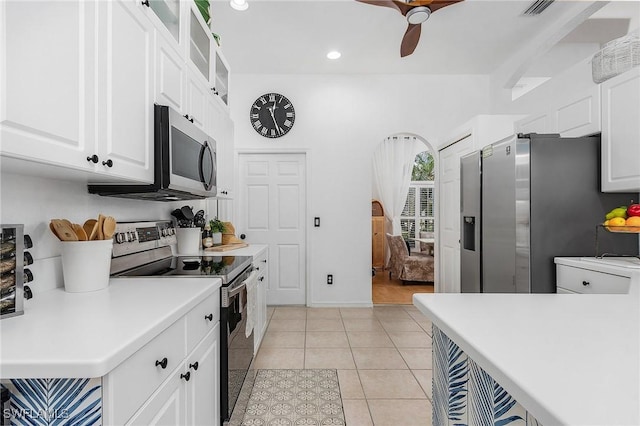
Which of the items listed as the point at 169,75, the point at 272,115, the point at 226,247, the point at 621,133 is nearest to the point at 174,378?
the point at 169,75

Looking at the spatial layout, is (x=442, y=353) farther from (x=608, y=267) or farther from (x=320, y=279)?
(x=320, y=279)

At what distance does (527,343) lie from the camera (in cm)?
73

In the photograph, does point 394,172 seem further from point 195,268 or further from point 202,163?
point 195,268

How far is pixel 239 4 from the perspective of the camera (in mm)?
2898

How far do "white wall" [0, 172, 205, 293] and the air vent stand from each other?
362 centimetres

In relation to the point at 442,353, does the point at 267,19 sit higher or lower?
higher

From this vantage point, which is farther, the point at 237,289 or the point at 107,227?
the point at 237,289

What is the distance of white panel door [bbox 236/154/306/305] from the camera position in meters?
4.46

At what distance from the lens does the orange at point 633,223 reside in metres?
1.86

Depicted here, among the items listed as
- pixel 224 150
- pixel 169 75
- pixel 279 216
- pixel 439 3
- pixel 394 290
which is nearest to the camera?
Answer: pixel 169 75

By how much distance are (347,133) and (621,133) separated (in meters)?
2.80

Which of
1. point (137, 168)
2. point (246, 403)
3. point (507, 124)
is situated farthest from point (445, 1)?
point (246, 403)

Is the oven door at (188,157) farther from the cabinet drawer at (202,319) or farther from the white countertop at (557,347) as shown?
the white countertop at (557,347)

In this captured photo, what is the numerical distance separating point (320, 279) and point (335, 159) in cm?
156
